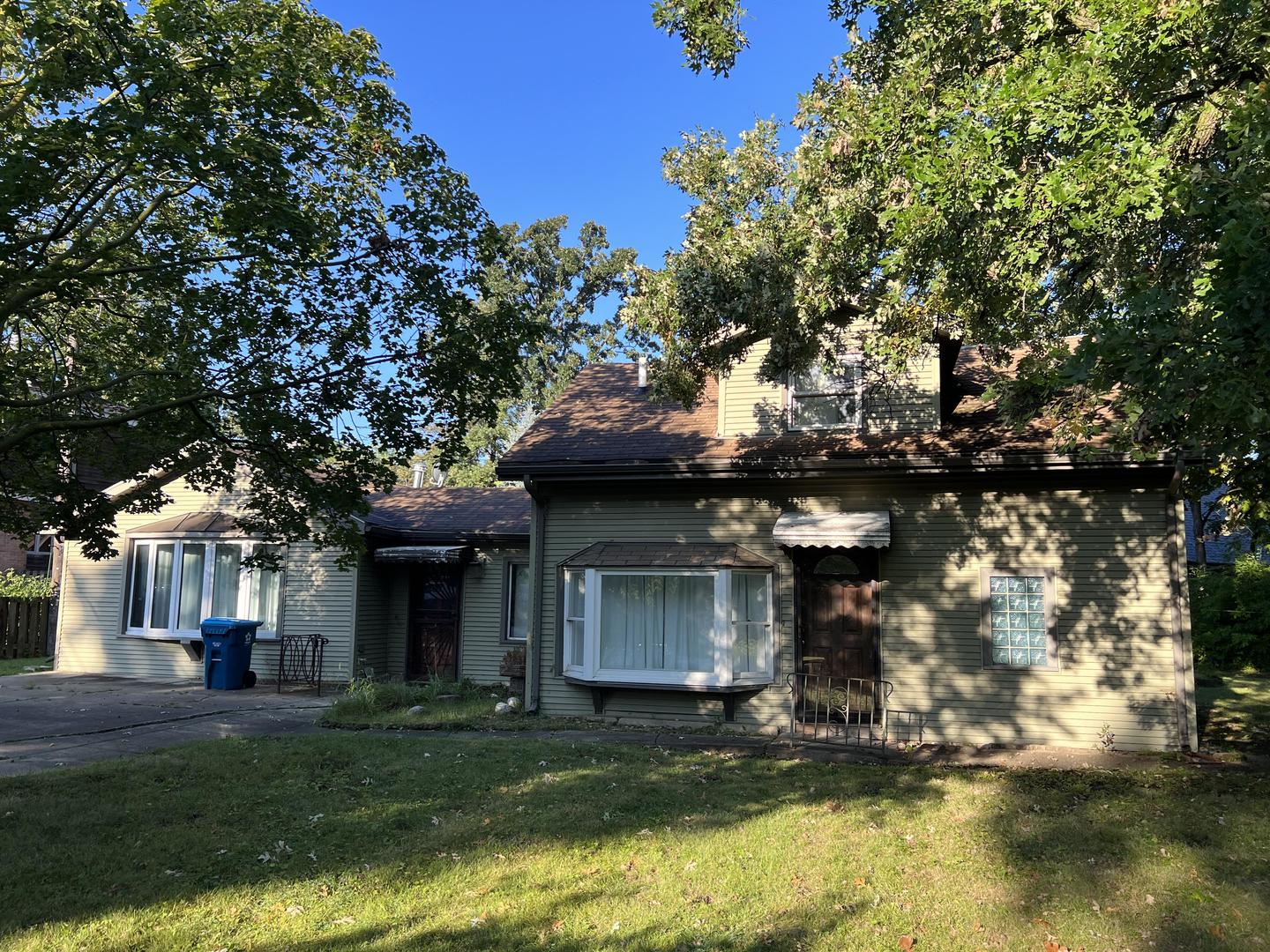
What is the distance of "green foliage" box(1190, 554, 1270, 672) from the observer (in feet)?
62.1

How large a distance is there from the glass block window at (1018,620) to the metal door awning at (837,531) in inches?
59.8

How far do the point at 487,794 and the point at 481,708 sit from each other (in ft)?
16.5

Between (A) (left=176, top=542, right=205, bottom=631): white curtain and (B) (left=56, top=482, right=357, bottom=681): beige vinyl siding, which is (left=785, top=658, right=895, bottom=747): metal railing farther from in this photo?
(A) (left=176, top=542, right=205, bottom=631): white curtain

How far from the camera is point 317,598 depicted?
16.1m

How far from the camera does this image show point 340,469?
921 centimetres

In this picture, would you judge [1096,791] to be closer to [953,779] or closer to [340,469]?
[953,779]

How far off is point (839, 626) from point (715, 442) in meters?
3.01

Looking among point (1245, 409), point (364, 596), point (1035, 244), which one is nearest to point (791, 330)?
point (1035, 244)

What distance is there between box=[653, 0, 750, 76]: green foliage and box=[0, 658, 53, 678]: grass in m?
17.3

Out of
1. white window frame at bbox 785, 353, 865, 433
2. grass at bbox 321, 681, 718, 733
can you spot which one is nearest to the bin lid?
grass at bbox 321, 681, 718, 733

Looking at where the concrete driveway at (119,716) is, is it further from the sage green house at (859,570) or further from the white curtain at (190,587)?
the sage green house at (859,570)

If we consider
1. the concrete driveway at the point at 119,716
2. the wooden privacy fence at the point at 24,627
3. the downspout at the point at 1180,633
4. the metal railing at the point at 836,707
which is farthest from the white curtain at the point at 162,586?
the downspout at the point at 1180,633

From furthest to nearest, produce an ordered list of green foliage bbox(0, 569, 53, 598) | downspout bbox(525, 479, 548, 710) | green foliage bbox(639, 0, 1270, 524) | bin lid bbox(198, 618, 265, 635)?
green foliage bbox(0, 569, 53, 598)
bin lid bbox(198, 618, 265, 635)
downspout bbox(525, 479, 548, 710)
green foliage bbox(639, 0, 1270, 524)

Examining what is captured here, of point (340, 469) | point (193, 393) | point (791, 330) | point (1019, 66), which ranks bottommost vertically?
point (340, 469)
